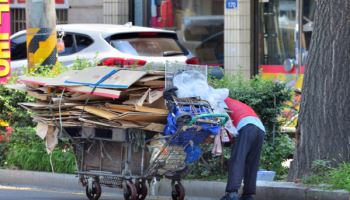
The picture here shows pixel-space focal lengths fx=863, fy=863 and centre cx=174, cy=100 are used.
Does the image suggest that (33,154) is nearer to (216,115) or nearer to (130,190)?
(130,190)

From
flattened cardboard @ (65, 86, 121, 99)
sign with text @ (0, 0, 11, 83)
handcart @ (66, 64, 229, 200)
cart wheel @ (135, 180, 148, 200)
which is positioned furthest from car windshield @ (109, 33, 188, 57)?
flattened cardboard @ (65, 86, 121, 99)

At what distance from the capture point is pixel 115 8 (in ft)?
61.2

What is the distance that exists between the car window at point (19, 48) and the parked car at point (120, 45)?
0.34m

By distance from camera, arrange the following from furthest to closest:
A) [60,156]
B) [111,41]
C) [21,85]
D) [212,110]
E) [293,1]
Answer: [293,1] → [111,41] → [60,156] → [21,85] → [212,110]

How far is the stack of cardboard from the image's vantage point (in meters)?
8.45

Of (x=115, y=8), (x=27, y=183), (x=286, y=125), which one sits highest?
(x=115, y=8)

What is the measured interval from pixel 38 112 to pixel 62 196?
1333mm

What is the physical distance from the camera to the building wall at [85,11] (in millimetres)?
19133

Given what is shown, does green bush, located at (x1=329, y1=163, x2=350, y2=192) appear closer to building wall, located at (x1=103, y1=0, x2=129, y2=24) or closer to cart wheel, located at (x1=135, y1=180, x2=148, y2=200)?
cart wheel, located at (x1=135, y1=180, x2=148, y2=200)

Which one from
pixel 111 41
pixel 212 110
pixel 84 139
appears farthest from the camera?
pixel 111 41

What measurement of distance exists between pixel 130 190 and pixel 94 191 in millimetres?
631

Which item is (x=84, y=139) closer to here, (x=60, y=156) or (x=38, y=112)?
(x=38, y=112)

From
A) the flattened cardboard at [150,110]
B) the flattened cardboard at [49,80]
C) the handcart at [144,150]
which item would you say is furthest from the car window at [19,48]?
the flattened cardboard at [150,110]

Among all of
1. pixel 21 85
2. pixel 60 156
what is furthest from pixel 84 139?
pixel 60 156
